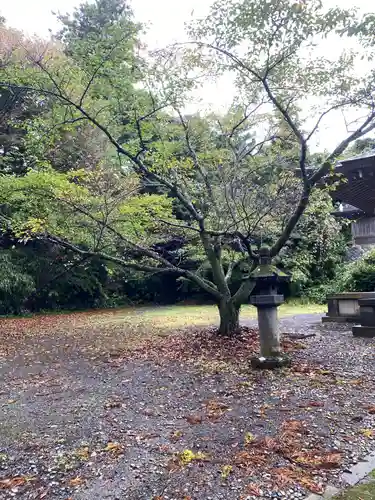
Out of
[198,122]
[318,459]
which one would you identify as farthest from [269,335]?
[198,122]

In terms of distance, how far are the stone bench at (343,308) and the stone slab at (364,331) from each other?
63.3 inches

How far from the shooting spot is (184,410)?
3.65 metres

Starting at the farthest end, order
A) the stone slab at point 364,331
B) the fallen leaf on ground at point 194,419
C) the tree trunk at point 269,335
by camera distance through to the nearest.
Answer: the stone slab at point 364,331 < the tree trunk at point 269,335 < the fallen leaf on ground at point 194,419

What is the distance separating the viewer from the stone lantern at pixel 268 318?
491 centimetres

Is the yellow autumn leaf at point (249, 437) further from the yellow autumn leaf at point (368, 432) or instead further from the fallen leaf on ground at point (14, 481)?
the fallen leaf on ground at point (14, 481)

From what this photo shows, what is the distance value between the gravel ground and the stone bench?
271 cm

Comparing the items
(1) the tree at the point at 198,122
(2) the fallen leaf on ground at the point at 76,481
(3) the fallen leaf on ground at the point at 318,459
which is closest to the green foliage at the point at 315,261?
(1) the tree at the point at 198,122

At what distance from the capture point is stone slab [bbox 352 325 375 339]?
21.6 feet

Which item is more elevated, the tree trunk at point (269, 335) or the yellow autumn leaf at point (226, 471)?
the tree trunk at point (269, 335)

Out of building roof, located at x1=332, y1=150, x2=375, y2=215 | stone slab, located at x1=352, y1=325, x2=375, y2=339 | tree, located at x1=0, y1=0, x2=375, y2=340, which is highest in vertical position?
tree, located at x1=0, y1=0, x2=375, y2=340

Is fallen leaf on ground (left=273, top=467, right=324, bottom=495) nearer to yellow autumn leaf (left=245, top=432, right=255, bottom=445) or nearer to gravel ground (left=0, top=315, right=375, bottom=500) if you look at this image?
gravel ground (left=0, top=315, right=375, bottom=500)

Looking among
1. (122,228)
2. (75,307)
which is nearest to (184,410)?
(122,228)

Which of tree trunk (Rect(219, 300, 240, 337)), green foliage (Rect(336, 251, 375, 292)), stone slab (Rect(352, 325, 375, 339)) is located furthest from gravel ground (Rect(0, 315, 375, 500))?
green foliage (Rect(336, 251, 375, 292))

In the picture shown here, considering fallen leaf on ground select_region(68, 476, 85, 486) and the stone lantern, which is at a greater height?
the stone lantern
